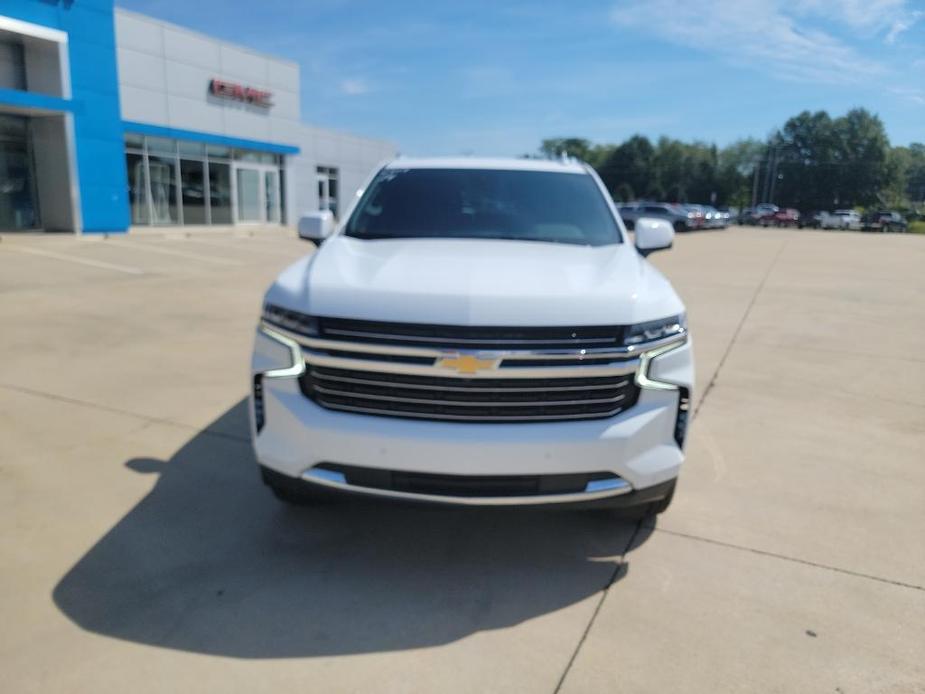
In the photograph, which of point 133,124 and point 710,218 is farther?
point 710,218

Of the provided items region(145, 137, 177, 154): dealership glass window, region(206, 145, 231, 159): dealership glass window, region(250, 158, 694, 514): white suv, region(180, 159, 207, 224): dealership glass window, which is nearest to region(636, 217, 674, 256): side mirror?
region(250, 158, 694, 514): white suv

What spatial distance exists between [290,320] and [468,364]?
2.59 feet

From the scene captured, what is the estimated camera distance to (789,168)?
9875 centimetres

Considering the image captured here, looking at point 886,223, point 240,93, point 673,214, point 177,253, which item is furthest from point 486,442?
point 886,223

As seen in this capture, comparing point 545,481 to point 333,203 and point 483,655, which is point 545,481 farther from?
point 333,203

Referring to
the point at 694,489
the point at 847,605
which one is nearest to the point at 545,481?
the point at 847,605

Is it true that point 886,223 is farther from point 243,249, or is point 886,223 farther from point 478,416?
point 478,416

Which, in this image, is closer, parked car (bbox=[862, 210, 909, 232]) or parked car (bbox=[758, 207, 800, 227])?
parked car (bbox=[862, 210, 909, 232])

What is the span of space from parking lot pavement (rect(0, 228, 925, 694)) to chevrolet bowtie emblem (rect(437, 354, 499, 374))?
23.3 inches

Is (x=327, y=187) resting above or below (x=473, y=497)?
above

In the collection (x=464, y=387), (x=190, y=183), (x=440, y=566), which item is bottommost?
(x=440, y=566)

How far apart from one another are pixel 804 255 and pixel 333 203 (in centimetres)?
2094

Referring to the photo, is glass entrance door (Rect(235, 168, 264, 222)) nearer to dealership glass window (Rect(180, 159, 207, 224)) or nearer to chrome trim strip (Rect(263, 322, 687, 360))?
dealership glass window (Rect(180, 159, 207, 224))

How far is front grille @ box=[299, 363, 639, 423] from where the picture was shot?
264 centimetres
